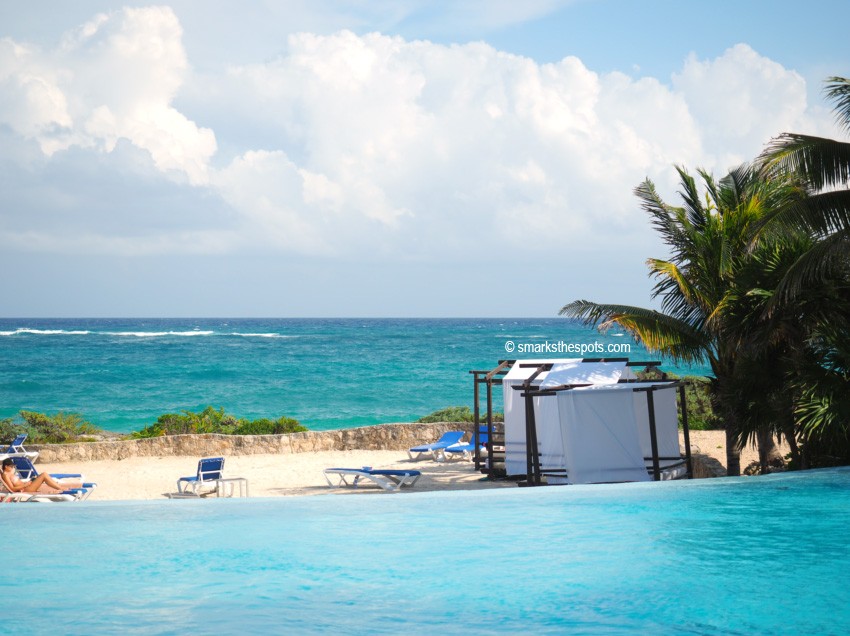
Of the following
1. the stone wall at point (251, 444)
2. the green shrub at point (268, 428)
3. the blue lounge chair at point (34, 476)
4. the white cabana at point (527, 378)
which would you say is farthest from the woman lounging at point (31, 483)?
the green shrub at point (268, 428)

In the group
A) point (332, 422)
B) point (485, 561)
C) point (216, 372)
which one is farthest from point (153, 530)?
point (216, 372)

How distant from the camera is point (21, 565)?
313 inches

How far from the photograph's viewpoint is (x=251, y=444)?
17.3 metres

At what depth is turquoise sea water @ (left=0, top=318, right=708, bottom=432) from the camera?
34.8 meters

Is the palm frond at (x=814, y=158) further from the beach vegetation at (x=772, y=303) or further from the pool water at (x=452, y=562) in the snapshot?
the pool water at (x=452, y=562)

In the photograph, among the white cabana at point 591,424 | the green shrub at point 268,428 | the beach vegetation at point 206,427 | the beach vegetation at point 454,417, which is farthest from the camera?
the beach vegetation at point 454,417

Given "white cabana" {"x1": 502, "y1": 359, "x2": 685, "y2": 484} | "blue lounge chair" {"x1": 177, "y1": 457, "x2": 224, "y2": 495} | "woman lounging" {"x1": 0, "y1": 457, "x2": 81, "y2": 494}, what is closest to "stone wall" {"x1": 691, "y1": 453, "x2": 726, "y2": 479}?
"white cabana" {"x1": 502, "y1": 359, "x2": 685, "y2": 484}

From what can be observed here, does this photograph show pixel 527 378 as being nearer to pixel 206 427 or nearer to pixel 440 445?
pixel 440 445

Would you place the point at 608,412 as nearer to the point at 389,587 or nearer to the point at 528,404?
the point at 528,404

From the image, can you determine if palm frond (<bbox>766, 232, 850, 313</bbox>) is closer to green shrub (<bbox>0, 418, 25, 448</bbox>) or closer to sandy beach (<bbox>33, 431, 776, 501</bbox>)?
sandy beach (<bbox>33, 431, 776, 501</bbox>)

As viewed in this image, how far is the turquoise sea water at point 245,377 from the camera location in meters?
34.8

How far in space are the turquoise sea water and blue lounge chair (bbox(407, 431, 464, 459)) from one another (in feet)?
41.9

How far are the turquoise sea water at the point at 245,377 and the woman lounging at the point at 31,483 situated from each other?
1797 centimetres

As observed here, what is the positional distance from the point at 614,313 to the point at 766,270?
262cm
